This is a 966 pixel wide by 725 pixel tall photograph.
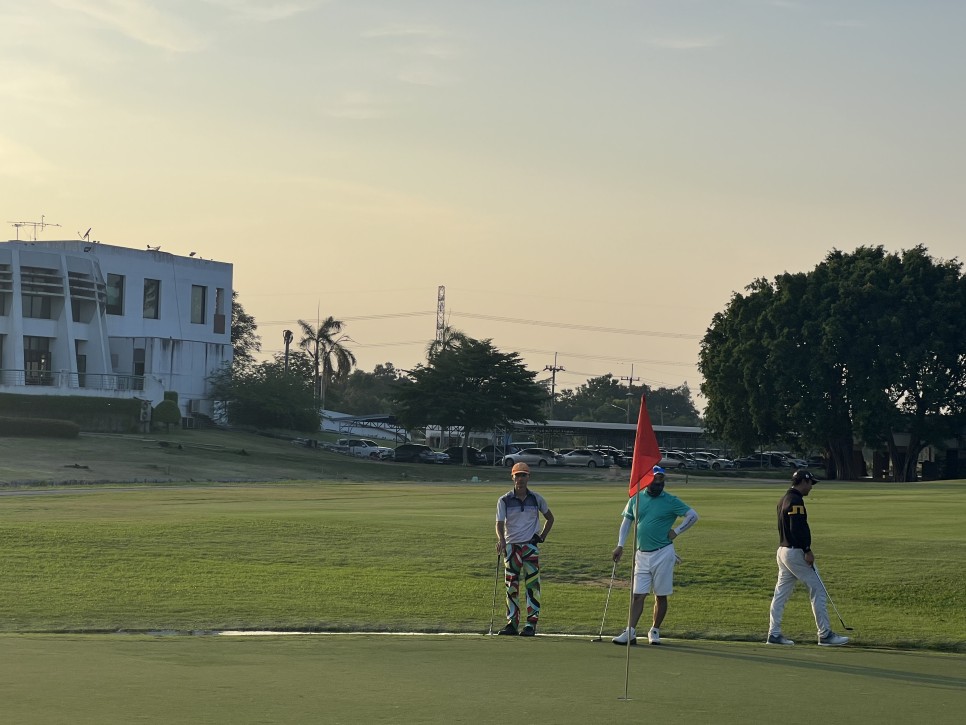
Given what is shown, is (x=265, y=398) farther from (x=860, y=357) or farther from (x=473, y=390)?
(x=860, y=357)

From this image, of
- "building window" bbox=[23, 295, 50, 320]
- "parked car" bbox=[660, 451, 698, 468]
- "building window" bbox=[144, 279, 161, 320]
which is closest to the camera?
"building window" bbox=[23, 295, 50, 320]

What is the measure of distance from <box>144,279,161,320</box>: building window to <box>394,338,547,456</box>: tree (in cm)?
1899

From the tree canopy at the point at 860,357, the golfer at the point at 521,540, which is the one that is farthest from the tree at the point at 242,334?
the golfer at the point at 521,540

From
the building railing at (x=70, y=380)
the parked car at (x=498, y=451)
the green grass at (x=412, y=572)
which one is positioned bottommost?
the green grass at (x=412, y=572)

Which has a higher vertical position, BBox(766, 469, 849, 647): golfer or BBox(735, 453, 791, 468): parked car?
BBox(766, 469, 849, 647): golfer

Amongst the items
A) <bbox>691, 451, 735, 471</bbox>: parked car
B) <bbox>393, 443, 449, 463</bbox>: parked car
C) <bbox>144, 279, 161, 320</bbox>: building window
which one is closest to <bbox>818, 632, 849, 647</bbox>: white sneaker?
<bbox>393, 443, 449, 463</bbox>: parked car

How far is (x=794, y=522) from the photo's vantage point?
15867mm

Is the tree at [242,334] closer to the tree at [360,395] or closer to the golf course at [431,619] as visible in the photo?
the tree at [360,395]

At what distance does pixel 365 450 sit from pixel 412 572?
73.8m

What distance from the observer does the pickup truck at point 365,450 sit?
311ft

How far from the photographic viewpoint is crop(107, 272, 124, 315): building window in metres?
95.2

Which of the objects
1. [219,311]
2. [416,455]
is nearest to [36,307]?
[219,311]

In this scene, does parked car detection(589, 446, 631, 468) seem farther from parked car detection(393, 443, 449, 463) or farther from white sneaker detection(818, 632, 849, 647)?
white sneaker detection(818, 632, 849, 647)

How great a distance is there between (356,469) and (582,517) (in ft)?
148
